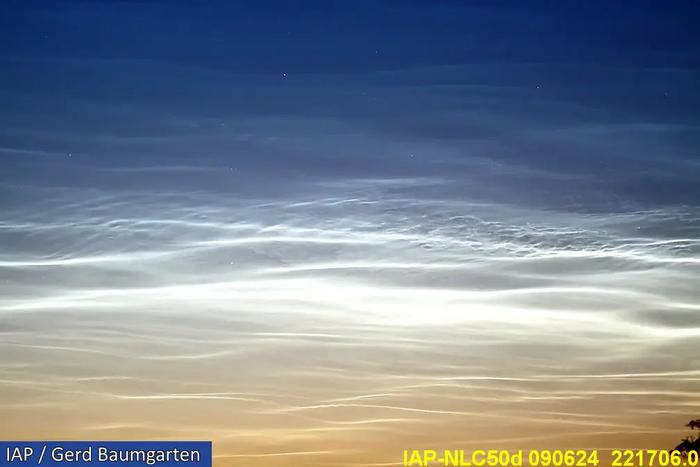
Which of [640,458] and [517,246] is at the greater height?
[517,246]

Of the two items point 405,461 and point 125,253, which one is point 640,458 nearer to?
point 405,461

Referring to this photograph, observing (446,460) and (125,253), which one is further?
(125,253)

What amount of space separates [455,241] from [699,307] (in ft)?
7.91

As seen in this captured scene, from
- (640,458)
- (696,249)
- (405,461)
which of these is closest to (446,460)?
(405,461)

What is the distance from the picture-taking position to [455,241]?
13031mm

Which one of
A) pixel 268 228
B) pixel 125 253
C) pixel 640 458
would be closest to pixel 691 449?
pixel 640 458

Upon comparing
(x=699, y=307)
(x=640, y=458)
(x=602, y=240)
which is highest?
(x=602, y=240)

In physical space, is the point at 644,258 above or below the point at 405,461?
above

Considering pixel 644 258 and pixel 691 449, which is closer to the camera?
pixel 691 449

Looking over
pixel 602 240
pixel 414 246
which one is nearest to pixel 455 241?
pixel 414 246

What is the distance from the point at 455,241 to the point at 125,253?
3194mm

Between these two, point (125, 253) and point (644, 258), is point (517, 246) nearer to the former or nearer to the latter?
point (644, 258)

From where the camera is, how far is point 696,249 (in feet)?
42.6

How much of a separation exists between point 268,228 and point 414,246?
1431mm
